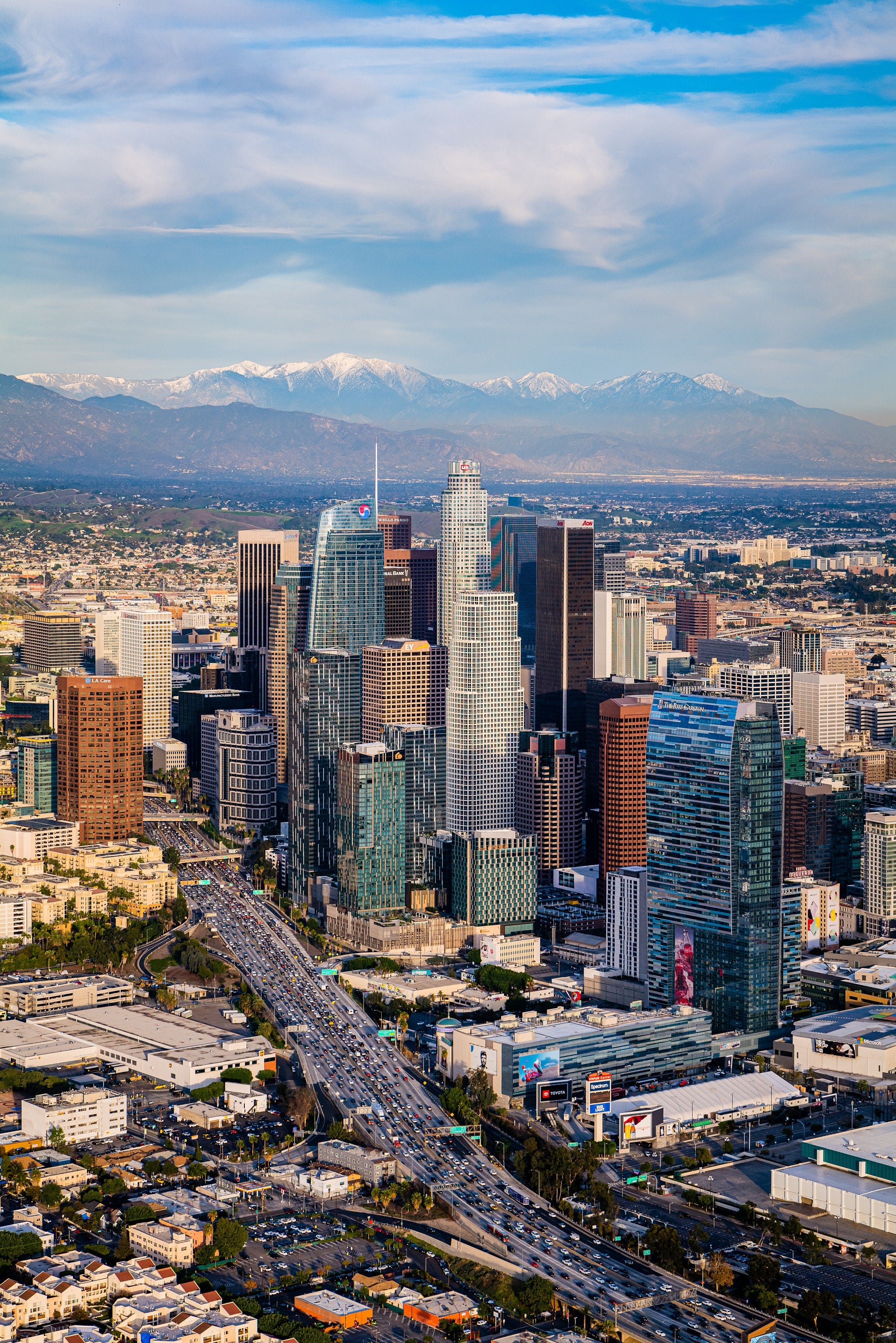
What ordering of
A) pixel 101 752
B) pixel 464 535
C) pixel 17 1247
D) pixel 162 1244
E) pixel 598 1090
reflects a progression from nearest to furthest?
pixel 17 1247 < pixel 162 1244 < pixel 598 1090 < pixel 101 752 < pixel 464 535

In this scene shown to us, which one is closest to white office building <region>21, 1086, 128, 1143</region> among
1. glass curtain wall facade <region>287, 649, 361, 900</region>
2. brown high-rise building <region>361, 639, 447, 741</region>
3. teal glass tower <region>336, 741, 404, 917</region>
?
teal glass tower <region>336, 741, 404, 917</region>

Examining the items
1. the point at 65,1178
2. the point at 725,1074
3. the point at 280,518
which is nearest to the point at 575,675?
the point at 725,1074

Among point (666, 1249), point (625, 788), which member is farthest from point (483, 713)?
point (666, 1249)

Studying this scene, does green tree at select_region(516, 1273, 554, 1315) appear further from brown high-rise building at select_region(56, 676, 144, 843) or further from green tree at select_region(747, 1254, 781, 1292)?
brown high-rise building at select_region(56, 676, 144, 843)

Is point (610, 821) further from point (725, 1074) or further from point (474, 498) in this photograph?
point (474, 498)

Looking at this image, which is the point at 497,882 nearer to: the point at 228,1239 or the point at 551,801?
the point at 551,801

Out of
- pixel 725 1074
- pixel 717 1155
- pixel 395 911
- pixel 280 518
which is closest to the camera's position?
pixel 717 1155

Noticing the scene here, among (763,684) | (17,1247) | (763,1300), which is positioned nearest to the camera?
(763,1300)
